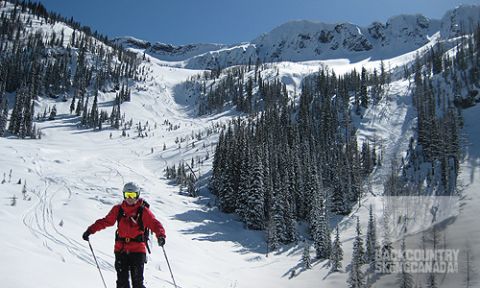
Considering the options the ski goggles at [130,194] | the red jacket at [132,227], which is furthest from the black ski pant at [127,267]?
the ski goggles at [130,194]

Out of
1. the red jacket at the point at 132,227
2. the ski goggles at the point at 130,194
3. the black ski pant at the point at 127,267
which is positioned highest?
the ski goggles at the point at 130,194

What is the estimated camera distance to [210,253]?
4012cm

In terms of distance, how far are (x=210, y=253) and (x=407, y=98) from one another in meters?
108

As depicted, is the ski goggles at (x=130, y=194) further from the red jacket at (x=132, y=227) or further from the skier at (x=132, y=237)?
the red jacket at (x=132, y=227)

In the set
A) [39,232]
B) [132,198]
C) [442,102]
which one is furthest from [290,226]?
[442,102]

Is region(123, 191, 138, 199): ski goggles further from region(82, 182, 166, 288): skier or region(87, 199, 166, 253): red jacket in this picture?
region(87, 199, 166, 253): red jacket

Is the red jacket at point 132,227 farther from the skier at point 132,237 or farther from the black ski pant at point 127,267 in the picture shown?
the black ski pant at point 127,267

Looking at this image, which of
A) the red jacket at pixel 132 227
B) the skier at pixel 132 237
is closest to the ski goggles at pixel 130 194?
the skier at pixel 132 237

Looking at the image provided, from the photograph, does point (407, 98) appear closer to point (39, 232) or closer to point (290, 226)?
point (290, 226)

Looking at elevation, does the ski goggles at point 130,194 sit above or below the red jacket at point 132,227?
above

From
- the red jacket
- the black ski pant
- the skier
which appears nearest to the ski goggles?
the skier

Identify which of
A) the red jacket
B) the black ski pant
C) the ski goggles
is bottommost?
the black ski pant

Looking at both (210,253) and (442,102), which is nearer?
(210,253)

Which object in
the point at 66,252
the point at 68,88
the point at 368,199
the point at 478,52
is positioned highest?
the point at 478,52
